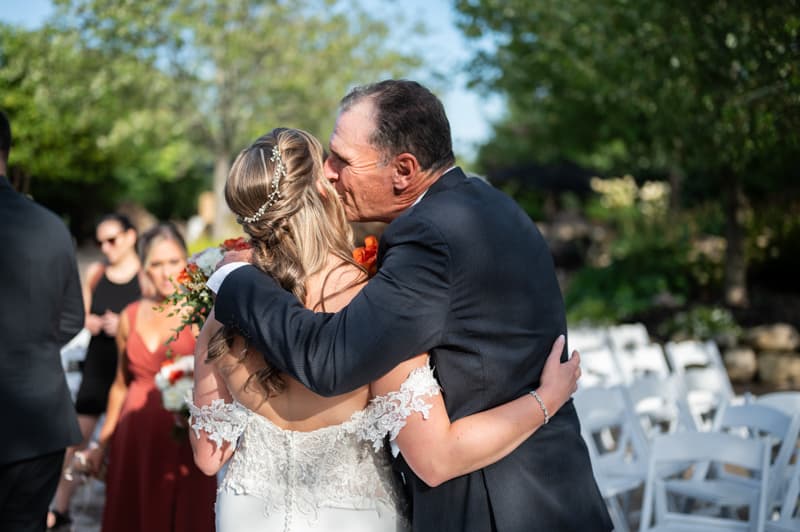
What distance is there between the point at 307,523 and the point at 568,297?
38.4 feet

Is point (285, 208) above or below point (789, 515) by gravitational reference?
above

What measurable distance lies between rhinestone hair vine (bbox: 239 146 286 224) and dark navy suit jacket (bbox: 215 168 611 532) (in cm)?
17

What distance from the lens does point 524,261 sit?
2111 mm

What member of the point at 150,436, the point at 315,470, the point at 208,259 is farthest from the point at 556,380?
the point at 150,436

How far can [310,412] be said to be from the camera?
2.36m

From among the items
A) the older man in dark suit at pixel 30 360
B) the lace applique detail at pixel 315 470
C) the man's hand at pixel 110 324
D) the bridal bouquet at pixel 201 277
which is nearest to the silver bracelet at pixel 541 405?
the lace applique detail at pixel 315 470

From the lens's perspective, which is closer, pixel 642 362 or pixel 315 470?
pixel 315 470

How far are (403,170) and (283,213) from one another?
0.34 m

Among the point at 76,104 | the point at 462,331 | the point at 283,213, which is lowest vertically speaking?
the point at 462,331

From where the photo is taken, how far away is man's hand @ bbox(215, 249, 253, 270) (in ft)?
7.39

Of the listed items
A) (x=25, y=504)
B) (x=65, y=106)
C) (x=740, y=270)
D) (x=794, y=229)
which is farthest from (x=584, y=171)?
(x=25, y=504)

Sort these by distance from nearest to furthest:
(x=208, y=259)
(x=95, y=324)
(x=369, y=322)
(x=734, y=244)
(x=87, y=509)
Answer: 1. (x=369, y=322)
2. (x=208, y=259)
3. (x=95, y=324)
4. (x=87, y=509)
5. (x=734, y=244)

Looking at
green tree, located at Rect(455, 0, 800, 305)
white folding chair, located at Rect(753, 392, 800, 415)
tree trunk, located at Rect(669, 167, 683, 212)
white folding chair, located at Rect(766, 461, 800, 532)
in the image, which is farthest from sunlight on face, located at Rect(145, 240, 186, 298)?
tree trunk, located at Rect(669, 167, 683, 212)

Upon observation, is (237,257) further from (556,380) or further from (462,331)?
(556,380)
